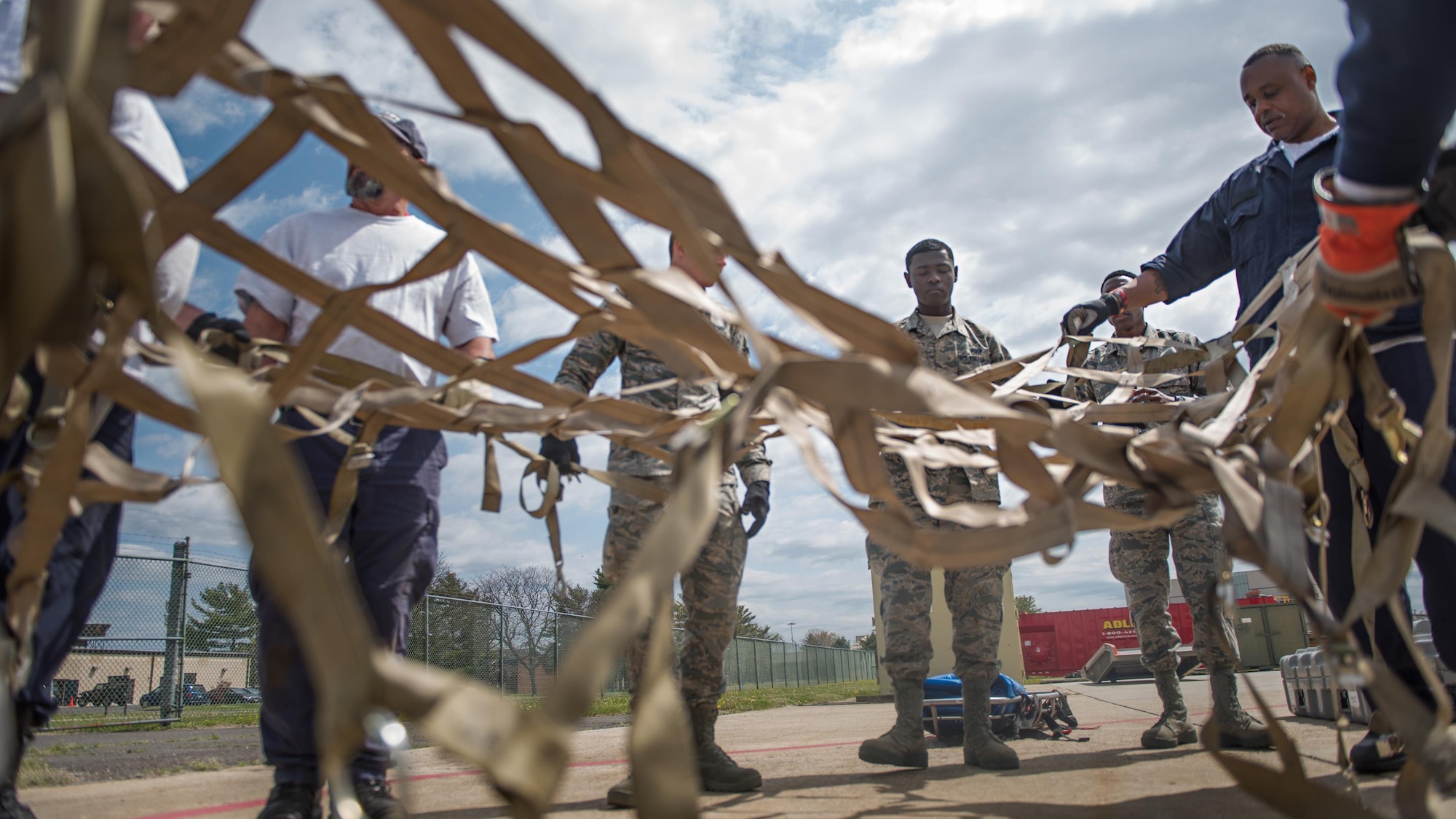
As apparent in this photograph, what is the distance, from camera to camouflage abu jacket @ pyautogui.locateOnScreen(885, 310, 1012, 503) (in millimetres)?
3779

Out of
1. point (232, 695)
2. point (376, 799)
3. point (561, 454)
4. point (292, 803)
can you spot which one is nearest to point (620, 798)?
point (376, 799)

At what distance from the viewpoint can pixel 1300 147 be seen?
8.28 ft

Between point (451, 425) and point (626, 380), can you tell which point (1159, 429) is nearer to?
point (451, 425)

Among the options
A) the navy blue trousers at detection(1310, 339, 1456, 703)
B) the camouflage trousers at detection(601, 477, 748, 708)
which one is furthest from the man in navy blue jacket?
the camouflage trousers at detection(601, 477, 748, 708)

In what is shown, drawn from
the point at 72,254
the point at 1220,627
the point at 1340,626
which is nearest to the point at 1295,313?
the point at 1220,627

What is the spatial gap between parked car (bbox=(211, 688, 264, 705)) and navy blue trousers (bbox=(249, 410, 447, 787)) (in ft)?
41.8

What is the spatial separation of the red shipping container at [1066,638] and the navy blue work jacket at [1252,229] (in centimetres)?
2941

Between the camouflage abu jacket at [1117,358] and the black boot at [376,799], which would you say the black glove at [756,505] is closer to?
the black boot at [376,799]

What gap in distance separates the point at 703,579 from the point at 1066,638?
102 ft

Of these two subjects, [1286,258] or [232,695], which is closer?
[1286,258]

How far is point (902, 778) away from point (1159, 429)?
76.6 inches

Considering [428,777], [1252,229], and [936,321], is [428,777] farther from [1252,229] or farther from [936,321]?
[1252,229]

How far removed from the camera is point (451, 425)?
140cm

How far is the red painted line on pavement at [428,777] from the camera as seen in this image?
2449mm
